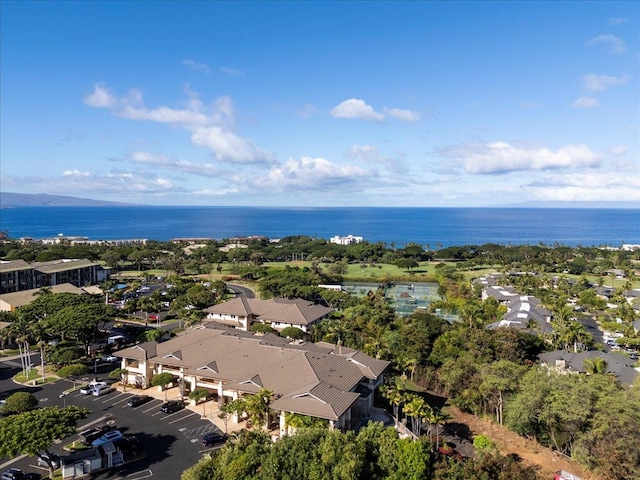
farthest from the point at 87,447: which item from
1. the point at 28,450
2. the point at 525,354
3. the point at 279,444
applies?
the point at 525,354

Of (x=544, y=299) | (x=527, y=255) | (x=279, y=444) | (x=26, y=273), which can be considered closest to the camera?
(x=279, y=444)

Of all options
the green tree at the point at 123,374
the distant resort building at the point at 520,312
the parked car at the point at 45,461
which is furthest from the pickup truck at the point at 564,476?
the green tree at the point at 123,374

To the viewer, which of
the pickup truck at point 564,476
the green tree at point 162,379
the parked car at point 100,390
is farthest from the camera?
the parked car at point 100,390

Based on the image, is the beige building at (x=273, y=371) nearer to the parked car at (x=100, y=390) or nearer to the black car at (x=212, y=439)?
the parked car at (x=100, y=390)

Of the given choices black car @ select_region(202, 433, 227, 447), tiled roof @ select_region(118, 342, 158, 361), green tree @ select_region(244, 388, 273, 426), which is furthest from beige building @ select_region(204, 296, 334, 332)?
black car @ select_region(202, 433, 227, 447)

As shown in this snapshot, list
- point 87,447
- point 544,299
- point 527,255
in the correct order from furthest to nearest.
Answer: point 527,255, point 544,299, point 87,447

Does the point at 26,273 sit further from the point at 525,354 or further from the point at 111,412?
the point at 525,354

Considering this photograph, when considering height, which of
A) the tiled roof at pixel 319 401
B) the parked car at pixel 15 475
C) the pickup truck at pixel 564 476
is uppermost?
the tiled roof at pixel 319 401
